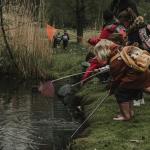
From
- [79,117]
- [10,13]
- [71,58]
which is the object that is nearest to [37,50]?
[10,13]

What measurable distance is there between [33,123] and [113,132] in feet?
7.16

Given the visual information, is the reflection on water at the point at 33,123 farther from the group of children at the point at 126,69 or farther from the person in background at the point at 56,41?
the person in background at the point at 56,41

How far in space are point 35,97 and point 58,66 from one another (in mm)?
4874

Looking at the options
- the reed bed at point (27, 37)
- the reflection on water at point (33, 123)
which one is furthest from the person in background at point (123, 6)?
the reed bed at point (27, 37)

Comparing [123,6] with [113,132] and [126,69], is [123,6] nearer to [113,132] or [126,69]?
[126,69]

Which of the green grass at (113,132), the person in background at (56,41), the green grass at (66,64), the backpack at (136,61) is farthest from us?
the person in background at (56,41)

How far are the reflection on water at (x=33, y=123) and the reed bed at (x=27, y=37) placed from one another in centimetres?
291

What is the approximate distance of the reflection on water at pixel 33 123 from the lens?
8.12m

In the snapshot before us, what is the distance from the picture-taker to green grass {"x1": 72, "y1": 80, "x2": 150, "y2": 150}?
7.04 meters

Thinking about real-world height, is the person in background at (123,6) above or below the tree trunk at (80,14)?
above

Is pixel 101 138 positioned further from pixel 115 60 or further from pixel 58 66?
pixel 58 66

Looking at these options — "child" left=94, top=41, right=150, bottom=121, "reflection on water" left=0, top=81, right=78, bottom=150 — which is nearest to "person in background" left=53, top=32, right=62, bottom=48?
"reflection on water" left=0, top=81, right=78, bottom=150

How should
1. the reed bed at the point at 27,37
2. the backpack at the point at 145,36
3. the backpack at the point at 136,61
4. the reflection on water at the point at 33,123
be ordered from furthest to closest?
1. the reed bed at the point at 27,37
2. the backpack at the point at 145,36
3. the reflection on water at the point at 33,123
4. the backpack at the point at 136,61

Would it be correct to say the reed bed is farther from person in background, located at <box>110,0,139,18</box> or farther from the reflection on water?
person in background, located at <box>110,0,139,18</box>
